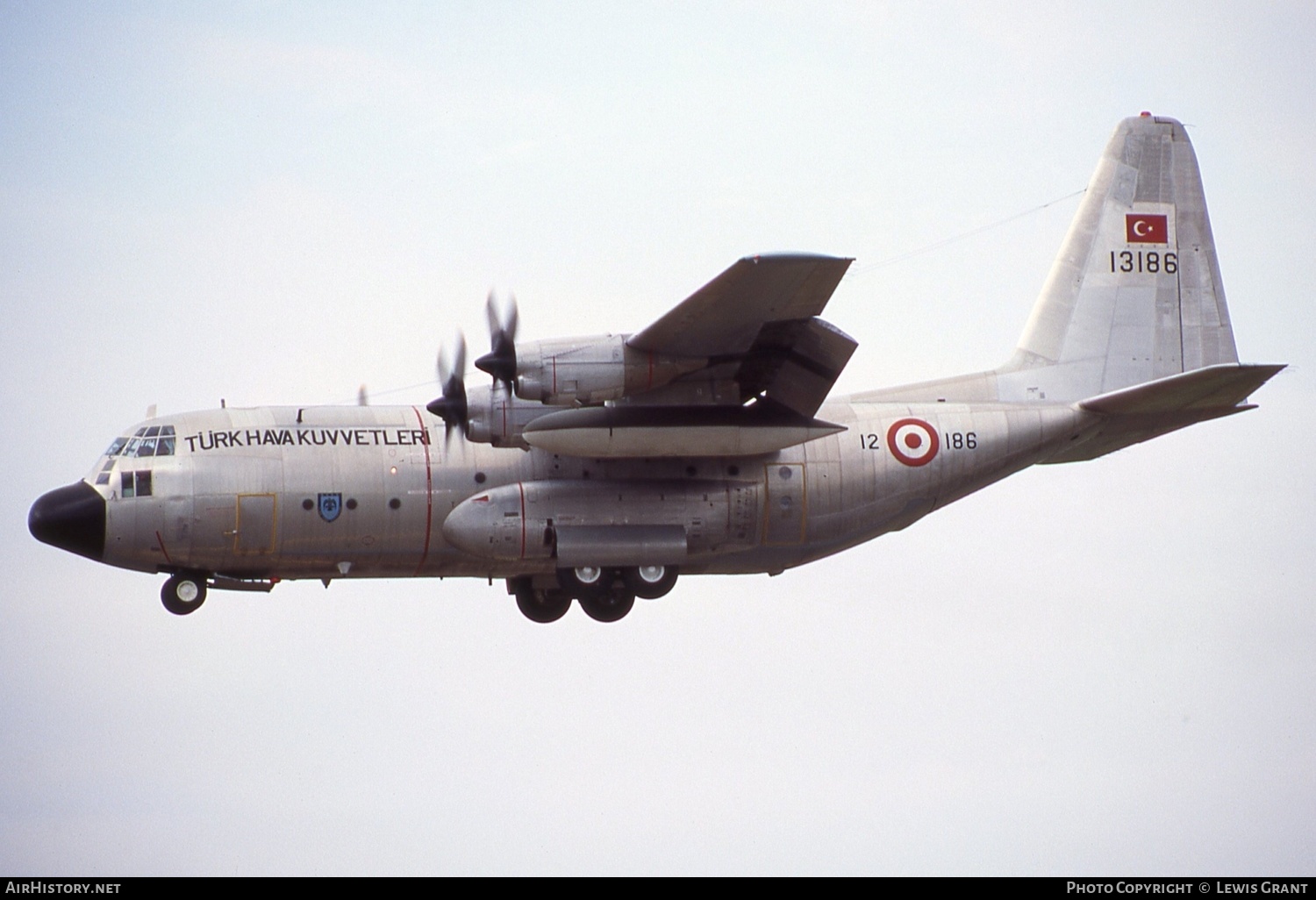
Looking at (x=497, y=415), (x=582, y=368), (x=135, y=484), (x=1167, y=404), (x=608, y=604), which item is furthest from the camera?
(x=1167, y=404)

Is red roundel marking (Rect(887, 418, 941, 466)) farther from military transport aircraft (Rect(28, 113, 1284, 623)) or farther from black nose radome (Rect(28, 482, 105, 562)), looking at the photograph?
black nose radome (Rect(28, 482, 105, 562))

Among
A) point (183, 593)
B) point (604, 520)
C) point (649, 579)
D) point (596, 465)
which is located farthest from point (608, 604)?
point (183, 593)

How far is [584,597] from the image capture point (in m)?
21.4

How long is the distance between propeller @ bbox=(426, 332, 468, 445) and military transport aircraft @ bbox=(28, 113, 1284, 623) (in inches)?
1.2

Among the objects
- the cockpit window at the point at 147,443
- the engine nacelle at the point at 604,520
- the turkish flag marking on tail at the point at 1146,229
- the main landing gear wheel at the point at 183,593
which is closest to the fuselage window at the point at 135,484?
the cockpit window at the point at 147,443

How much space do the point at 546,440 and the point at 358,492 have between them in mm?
2643

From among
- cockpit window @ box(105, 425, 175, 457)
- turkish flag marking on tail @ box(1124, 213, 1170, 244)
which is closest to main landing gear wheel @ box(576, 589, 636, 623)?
cockpit window @ box(105, 425, 175, 457)

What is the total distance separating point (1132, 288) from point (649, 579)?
841cm

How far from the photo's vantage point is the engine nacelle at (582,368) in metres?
19.1

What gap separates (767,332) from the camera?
64.4 ft

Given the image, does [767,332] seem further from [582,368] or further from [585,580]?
[585,580]
